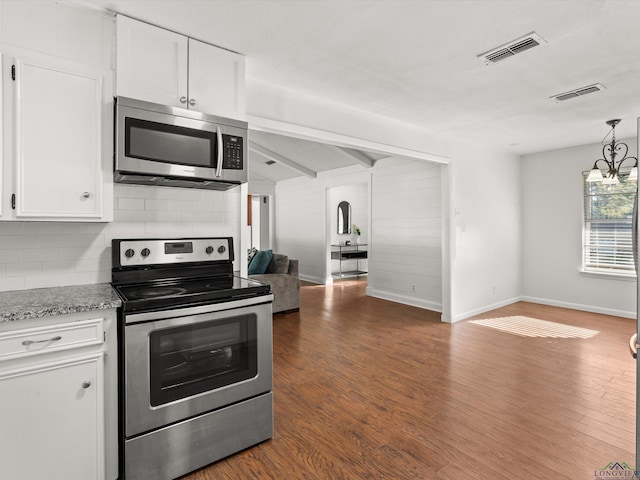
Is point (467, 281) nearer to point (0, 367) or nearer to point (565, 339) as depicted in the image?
point (565, 339)

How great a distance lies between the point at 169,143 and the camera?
2221 millimetres

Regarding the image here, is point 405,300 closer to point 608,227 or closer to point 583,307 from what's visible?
point 583,307

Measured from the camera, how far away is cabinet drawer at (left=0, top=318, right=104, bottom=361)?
5.13 feet

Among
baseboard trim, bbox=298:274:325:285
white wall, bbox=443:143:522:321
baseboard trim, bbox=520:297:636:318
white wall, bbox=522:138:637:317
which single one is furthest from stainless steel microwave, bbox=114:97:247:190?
baseboard trim, bbox=298:274:325:285

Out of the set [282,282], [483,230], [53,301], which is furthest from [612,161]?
[53,301]

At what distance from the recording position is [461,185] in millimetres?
5219

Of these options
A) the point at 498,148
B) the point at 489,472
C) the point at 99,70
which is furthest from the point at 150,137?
the point at 498,148

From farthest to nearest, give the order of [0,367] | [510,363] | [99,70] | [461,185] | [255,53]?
[461,185] < [510,363] < [255,53] < [99,70] < [0,367]

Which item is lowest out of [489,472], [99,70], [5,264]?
[489,472]

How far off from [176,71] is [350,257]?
7484 millimetres

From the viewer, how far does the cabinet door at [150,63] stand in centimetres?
214

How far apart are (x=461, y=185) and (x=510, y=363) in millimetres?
2569

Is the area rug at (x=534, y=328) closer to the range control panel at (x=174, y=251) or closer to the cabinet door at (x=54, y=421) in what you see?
the range control panel at (x=174, y=251)

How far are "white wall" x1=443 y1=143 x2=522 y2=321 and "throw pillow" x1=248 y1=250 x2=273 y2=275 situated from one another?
2.69 m
